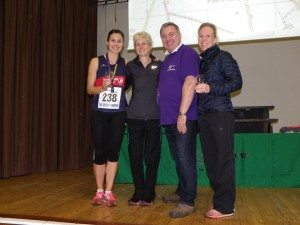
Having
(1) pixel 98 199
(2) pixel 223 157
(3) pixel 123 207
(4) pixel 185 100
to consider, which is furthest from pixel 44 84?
(2) pixel 223 157

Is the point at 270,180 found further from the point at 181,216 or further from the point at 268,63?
the point at 268,63

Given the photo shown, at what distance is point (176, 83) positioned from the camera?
2125 millimetres

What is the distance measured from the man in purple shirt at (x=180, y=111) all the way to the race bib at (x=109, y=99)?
0.31 m

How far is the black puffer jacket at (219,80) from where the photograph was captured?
1.95 metres

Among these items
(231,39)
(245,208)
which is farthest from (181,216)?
(231,39)

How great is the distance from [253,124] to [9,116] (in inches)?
110

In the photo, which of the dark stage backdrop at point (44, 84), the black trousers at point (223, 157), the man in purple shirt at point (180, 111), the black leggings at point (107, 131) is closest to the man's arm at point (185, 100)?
the man in purple shirt at point (180, 111)

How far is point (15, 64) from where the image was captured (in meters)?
3.89

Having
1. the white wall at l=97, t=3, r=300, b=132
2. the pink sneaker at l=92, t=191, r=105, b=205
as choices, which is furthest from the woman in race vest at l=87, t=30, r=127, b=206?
the white wall at l=97, t=3, r=300, b=132

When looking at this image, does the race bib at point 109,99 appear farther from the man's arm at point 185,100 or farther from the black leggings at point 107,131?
the man's arm at point 185,100

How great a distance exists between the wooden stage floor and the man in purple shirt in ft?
0.56

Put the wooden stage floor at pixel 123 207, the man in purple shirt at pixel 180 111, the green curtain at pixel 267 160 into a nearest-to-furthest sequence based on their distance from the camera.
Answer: the wooden stage floor at pixel 123 207, the man in purple shirt at pixel 180 111, the green curtain at pixel 267 160

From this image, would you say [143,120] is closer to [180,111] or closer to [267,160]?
[180,111]

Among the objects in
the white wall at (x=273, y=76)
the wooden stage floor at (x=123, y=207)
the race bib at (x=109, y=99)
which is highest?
the white wall at (x=273, y=76)
